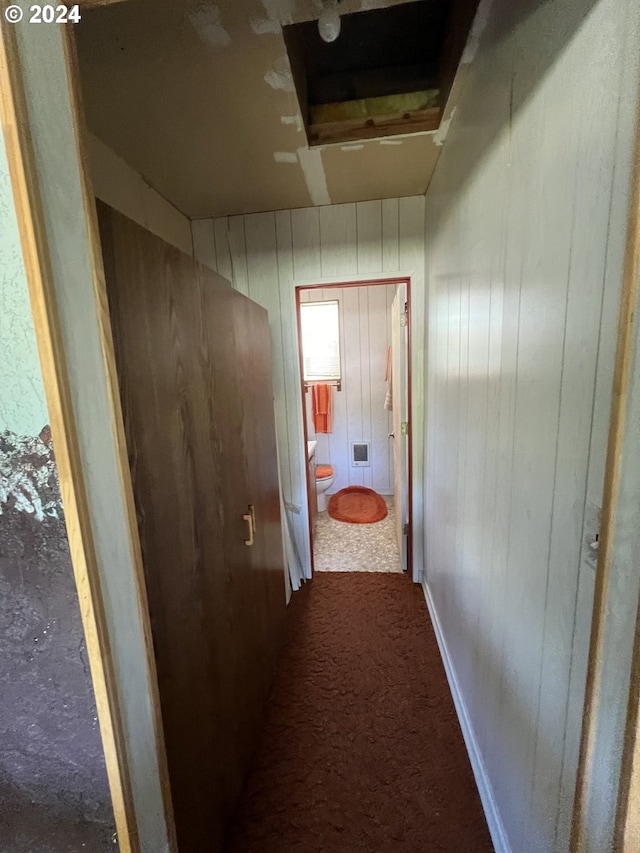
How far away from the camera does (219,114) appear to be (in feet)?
4.59

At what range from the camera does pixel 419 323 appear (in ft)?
7.70

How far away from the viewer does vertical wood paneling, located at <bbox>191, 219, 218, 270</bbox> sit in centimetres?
237

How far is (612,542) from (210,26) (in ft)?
5.36

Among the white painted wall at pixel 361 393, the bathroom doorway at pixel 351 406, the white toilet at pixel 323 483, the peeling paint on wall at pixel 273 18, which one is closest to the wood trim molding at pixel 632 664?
the peeling paint on wall at pixel 273 18

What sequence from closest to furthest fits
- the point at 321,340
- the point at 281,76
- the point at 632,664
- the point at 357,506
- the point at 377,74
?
the point at 632,664 < the point at 281,76 < the point at 377,74 < the point at 357,506 < the point at 321,340

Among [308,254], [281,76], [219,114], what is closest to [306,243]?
[308,254]

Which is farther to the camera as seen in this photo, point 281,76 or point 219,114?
point 219,114

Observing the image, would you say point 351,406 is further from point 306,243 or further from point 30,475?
point 30,475

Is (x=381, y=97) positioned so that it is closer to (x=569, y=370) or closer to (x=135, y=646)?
(x=569, y=370)

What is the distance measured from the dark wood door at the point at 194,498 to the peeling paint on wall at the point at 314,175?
2.62 feet

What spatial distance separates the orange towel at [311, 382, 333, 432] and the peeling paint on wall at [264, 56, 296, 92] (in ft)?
9.31

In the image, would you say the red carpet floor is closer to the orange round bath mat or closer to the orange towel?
the orange round bath mat

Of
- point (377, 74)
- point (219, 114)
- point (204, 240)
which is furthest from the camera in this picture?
point (204, 240)

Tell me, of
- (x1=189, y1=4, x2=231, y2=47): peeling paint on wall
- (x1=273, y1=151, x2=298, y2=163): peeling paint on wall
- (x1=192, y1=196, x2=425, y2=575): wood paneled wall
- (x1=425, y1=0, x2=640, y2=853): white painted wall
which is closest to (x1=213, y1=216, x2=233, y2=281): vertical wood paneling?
(x1=192, y1=196, x2=425, y2=575): wood paneled wall
